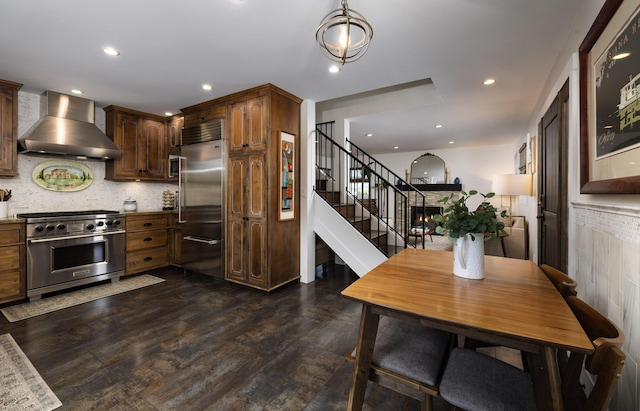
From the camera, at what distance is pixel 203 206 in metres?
3.99

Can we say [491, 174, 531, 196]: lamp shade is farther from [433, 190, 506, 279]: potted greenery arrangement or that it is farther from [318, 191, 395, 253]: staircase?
[433, 190, 506, 279]: potted greenery arrangement

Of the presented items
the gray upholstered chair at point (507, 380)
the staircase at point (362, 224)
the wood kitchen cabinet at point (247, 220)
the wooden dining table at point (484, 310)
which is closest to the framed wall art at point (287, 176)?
the wood kitchen cabinet at point (247, 220)

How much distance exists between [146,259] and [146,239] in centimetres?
32

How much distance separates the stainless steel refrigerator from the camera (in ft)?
12.6

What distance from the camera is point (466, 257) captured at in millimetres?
1453

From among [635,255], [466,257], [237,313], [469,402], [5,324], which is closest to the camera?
[469,402]

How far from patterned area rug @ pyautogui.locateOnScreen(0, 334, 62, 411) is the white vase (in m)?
2.51

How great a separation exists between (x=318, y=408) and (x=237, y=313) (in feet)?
5.18

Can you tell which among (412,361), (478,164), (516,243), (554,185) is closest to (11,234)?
(412,361)

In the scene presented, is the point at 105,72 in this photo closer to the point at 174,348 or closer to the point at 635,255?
the point at 174,348

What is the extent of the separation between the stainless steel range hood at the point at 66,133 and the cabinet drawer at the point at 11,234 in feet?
3.18

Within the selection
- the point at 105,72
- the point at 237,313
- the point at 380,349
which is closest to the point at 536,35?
the point at 380,349

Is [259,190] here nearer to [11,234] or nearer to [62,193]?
[11,234]

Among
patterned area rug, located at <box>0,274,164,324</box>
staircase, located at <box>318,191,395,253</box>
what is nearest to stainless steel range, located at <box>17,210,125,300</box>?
patterned area rug, located at <box>0,274,164,324</box>
